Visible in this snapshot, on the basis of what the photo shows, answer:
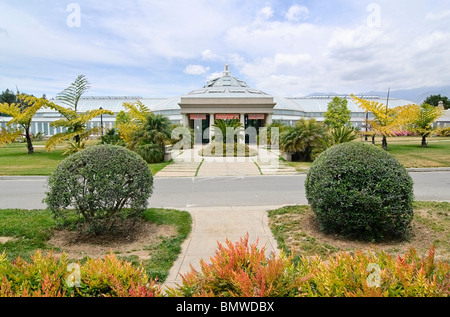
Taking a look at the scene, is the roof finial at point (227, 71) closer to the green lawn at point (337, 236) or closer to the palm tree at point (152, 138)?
the palm tree at point (152, 138)

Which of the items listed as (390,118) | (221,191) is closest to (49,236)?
(221,191)

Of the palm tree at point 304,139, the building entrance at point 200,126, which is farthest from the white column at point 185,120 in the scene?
the palm tree at point 304,139

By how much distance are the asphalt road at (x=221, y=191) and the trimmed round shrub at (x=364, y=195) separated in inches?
127

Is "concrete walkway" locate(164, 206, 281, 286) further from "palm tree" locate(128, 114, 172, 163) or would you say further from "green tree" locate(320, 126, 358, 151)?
"palm tree" locate(128, 114, 172, 163)

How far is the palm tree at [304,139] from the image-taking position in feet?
62.8

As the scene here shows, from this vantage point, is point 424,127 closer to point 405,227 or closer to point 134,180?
point 405,227

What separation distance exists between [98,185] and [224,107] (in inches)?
1341

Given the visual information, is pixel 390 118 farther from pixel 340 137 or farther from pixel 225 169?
pixel 225 169

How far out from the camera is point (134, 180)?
585 cm

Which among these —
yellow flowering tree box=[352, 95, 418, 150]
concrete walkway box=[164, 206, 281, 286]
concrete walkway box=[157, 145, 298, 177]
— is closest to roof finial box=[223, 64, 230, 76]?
yellow flowering tree box=[352, 95, 418, 150]

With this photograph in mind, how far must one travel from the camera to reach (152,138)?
1939 centimetres

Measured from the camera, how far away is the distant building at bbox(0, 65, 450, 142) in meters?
38.6

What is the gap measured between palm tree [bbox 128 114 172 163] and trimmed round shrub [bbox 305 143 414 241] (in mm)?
14515
